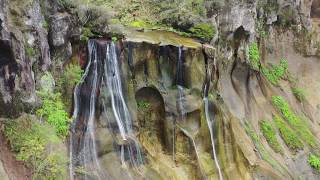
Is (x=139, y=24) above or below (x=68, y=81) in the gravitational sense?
above

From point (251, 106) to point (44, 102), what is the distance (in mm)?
13174

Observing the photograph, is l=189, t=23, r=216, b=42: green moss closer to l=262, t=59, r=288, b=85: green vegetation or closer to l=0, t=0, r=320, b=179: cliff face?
l=0, t=0, r=320, b=179: cliff face

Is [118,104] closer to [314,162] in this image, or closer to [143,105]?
[143,105]

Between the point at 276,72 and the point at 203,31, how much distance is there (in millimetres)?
8558

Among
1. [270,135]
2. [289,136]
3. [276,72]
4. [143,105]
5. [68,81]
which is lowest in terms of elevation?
[289,136]

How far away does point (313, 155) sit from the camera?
83.7 feet

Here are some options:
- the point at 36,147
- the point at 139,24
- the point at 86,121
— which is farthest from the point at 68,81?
the point at 139,24

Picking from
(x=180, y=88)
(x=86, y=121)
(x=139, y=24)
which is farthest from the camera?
(x=139, y=24)

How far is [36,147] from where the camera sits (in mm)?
13922

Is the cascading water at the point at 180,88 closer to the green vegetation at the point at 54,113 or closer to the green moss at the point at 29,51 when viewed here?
the green vegetation at the point at 54,113

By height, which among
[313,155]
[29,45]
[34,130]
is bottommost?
[313,155]

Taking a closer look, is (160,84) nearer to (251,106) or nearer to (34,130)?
(34,130)

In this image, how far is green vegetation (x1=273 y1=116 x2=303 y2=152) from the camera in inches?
999

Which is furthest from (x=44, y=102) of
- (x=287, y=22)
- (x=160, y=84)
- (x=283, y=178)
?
(x=287, y=22)
